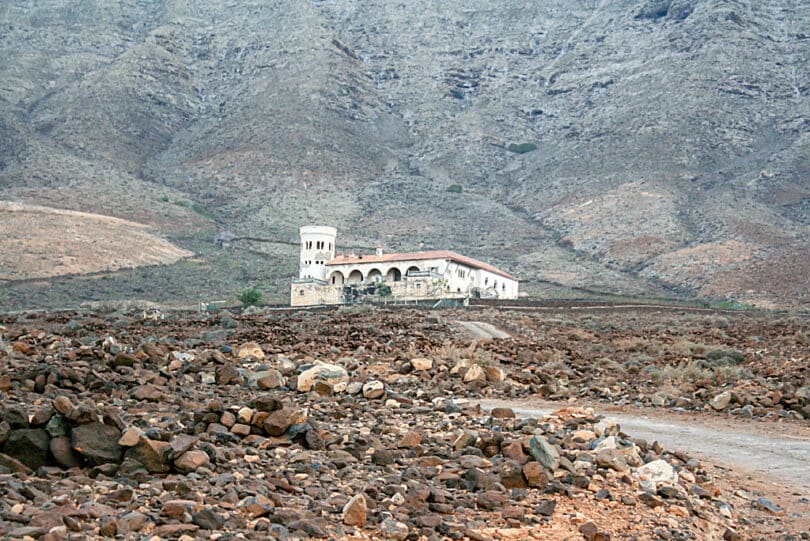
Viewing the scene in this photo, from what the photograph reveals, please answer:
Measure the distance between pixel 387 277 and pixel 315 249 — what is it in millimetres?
5556

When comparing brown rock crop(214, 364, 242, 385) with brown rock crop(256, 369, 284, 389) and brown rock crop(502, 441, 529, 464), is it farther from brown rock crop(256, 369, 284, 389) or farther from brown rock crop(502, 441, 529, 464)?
brown rock crop(502, 441, 529, 464)

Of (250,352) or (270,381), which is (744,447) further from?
(250,352)

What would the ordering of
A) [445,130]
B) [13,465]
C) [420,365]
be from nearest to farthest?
[13,465], [420,365], [445,130]

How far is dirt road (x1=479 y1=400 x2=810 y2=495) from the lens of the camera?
939 centimetres

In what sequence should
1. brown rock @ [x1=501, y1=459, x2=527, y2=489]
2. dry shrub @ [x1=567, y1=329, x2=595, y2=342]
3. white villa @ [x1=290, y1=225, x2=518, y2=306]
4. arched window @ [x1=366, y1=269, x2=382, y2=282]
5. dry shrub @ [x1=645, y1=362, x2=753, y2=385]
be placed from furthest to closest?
1. arched window @ [x1=366, y1=269, x2=382, y2=282]
2. white villa @ [x1=290, y1=225, x2=518, y2=306]
3. dry shrub @ [x1=567, y1=329, x2=595, y2=342]
4. dry shrub @ [x1=645, y1=362, x2=753, y2=385]
5. brown rock @ [x1=501, y1=459, x2=527, y2=489]

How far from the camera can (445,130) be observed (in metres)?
111

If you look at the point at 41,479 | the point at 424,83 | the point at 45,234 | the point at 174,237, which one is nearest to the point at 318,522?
the point at 41,479

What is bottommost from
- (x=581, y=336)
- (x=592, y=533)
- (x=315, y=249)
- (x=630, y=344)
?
(x=592, y=533)

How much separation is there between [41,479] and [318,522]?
1884 mm

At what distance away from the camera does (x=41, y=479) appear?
5914 millimetres

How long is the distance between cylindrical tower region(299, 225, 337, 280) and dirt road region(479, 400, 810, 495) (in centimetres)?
4279

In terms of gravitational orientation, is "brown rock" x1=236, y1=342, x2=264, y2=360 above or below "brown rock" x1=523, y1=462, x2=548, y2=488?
above

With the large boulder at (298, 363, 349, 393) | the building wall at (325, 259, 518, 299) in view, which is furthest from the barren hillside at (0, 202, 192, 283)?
the large boulder at (298, 363, 349, 393)

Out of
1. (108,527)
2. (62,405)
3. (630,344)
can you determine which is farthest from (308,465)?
(630,344)
